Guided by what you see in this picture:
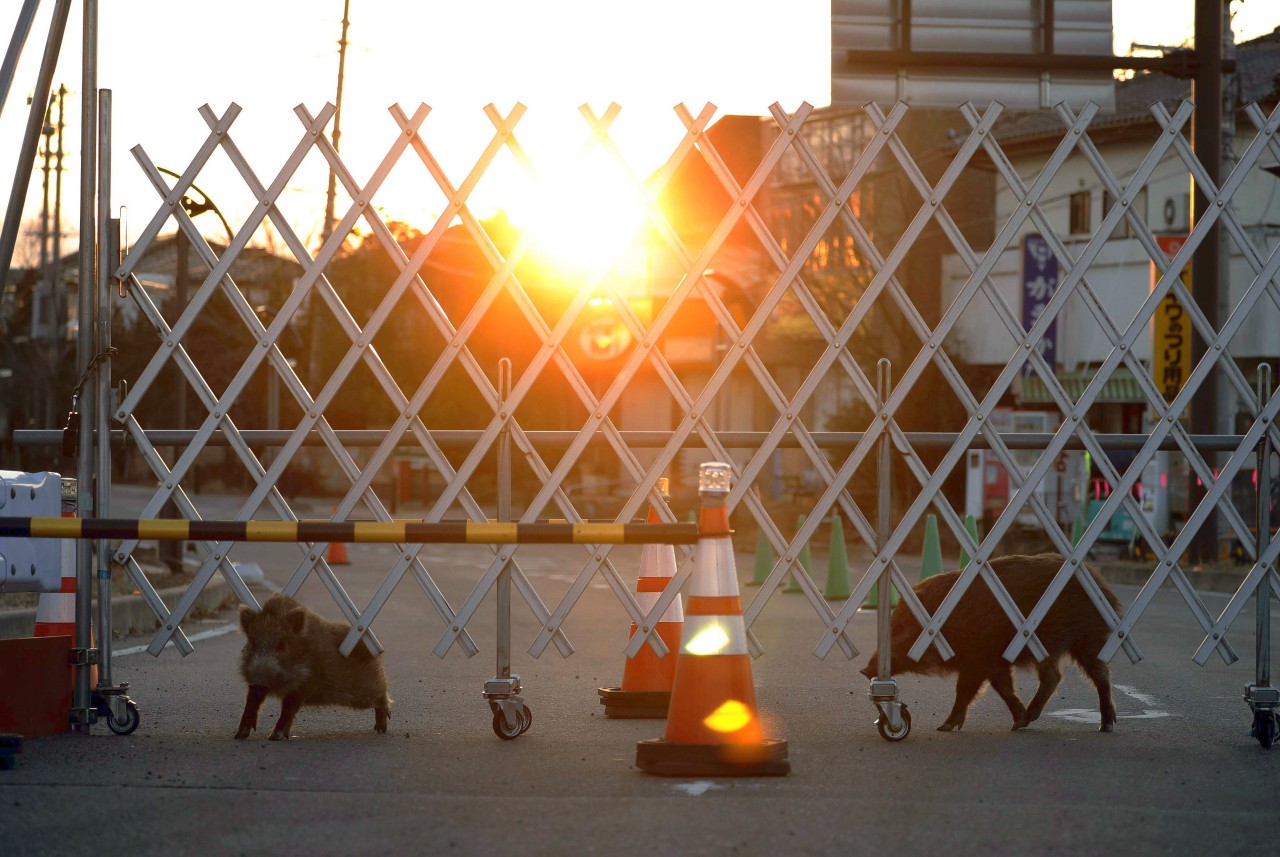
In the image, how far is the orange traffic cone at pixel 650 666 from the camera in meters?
6.98

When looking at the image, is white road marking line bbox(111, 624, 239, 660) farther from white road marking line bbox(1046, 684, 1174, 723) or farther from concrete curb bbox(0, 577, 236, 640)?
white road marking line bbox(1046, 684, 1174, 723)

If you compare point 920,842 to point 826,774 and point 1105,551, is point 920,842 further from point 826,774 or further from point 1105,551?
point 1105,551

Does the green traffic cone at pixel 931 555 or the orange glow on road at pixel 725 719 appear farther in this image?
the green traffic cone at pixel 931 555

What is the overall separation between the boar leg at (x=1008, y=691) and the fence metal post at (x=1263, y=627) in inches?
35.1

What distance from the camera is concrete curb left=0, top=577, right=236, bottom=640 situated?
9289 mm

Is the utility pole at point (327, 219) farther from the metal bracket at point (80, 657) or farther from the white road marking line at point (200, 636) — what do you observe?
the metal bracket at point (80, 657)

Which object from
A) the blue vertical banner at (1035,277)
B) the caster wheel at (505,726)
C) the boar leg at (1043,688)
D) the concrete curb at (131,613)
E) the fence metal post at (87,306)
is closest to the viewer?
the caster wheel at (505,726)

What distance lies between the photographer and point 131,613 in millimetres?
11188

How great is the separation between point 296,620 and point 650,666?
1.74m

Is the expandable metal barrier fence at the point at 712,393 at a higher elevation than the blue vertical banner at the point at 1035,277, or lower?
lower

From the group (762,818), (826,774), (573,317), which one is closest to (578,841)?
(762,818)

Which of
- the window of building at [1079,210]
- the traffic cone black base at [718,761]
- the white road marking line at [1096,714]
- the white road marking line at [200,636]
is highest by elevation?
the window of building at [1079,210]

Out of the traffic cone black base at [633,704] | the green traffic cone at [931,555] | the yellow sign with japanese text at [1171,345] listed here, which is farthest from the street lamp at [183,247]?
the yellow sign with japanese text at [1171,345]

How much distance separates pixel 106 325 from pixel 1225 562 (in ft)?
48.4
